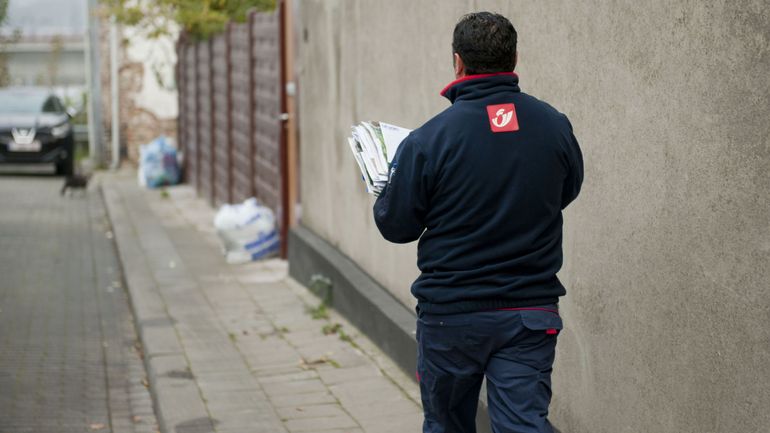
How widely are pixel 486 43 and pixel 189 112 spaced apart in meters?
14.8

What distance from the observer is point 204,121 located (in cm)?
1650

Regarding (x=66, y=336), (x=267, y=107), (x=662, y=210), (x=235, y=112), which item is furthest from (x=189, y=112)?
(x=662, y=210)

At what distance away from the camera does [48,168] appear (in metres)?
24.8

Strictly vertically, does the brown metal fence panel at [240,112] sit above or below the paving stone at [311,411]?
above

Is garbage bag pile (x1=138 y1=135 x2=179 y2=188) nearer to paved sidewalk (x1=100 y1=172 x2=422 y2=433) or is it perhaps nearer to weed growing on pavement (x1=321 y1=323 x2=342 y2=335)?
paved sidewalk (x1=100 y1=172 x2=422 y2=433)

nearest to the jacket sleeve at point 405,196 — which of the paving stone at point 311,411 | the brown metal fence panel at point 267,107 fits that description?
the paving stone at point 311,411

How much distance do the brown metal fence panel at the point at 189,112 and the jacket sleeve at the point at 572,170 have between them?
13.5 meters

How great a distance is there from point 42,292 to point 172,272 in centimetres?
106

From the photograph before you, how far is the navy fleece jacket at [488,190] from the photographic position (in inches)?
141

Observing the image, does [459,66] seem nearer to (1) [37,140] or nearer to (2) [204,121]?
(2) [204,121]

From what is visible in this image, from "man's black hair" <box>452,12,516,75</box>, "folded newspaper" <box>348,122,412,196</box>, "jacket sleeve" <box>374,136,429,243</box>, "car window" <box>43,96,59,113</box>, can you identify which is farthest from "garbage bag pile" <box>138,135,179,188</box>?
"man's black hair" <box>452,12,516,75</box>

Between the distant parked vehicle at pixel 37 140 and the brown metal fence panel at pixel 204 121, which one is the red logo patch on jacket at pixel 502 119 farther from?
the distant parked vehicle at pixel 37 140

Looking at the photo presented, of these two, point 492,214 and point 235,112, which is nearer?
point 492,214

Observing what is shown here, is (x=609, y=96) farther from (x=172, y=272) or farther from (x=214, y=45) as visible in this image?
(x=214, y=45)
